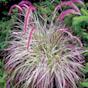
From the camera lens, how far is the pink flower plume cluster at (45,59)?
3293 millimetres

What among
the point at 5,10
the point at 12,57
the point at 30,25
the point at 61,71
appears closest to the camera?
the point at 61,71

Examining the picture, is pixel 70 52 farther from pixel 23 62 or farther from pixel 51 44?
pixel 23 62

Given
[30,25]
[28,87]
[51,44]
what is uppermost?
[30,25]

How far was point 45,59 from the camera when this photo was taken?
339 cm

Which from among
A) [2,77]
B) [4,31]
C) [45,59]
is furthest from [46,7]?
[2,77]

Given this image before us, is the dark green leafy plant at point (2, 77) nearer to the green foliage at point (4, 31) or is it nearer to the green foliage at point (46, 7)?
the green foliage at point (4, 31)

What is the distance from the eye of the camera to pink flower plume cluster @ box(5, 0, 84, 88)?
10.8 ft

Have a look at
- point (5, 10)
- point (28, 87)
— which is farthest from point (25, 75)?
point (5, 10)

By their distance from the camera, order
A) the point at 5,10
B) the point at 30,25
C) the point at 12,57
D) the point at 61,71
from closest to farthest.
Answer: the point at 61,71, the point at 12,57, the point at 30,25, the point at 5,10

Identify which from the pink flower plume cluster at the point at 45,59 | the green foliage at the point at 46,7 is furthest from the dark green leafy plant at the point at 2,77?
the green foliage at the point at 46,7

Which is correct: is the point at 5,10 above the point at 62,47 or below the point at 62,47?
above

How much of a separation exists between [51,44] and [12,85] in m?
0.66

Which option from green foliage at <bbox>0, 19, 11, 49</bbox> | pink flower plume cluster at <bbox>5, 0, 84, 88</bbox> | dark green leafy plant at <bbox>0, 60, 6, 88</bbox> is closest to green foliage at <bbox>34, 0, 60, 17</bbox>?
pink flower plume cluster at <bbox>5, 0, 84, 88</bbox>

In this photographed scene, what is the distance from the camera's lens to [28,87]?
11.0 ft
